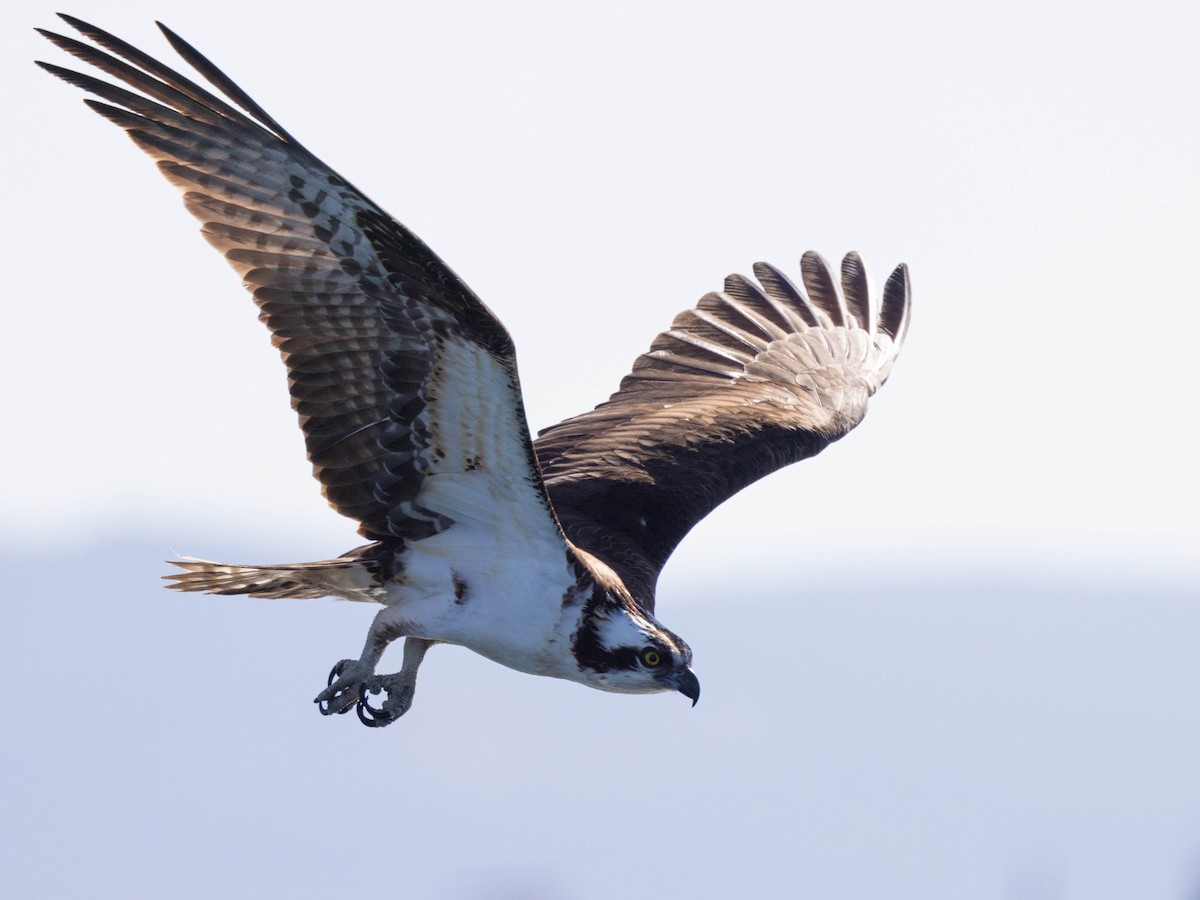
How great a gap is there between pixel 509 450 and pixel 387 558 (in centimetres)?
113

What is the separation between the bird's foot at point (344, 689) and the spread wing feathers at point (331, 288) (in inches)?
44.9

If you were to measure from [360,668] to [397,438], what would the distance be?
1419 mm

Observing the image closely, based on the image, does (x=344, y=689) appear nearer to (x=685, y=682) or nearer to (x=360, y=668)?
(x=360, y=668)

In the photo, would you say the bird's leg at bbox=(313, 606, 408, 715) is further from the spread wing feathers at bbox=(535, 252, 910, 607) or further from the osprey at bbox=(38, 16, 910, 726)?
the spread wing feathers at bbox=(535, 252, 910, 607)

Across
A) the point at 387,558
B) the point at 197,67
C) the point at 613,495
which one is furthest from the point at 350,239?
the point at 613,495

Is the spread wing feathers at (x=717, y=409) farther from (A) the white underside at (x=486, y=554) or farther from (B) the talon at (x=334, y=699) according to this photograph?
(B) the talon at (x=334, y=699)

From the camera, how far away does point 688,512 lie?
42.9ft

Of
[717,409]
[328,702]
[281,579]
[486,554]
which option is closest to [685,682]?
[486,554]

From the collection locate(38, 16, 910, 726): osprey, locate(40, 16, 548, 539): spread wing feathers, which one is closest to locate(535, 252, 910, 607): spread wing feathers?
locate(38, 16, 910, 726): osprey

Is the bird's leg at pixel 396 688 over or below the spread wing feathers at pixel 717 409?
below

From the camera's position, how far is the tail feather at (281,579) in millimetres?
11016

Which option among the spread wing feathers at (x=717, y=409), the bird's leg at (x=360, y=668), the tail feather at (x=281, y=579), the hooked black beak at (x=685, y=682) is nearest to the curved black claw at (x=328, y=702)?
→ the bird's leg at (x=360, y=668)

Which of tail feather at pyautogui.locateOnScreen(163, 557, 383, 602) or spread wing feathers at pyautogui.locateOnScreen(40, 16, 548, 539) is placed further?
tail feather at pyautogui.locateOnScreen(163, 557, 383, 602)

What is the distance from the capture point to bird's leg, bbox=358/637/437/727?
452 inches
